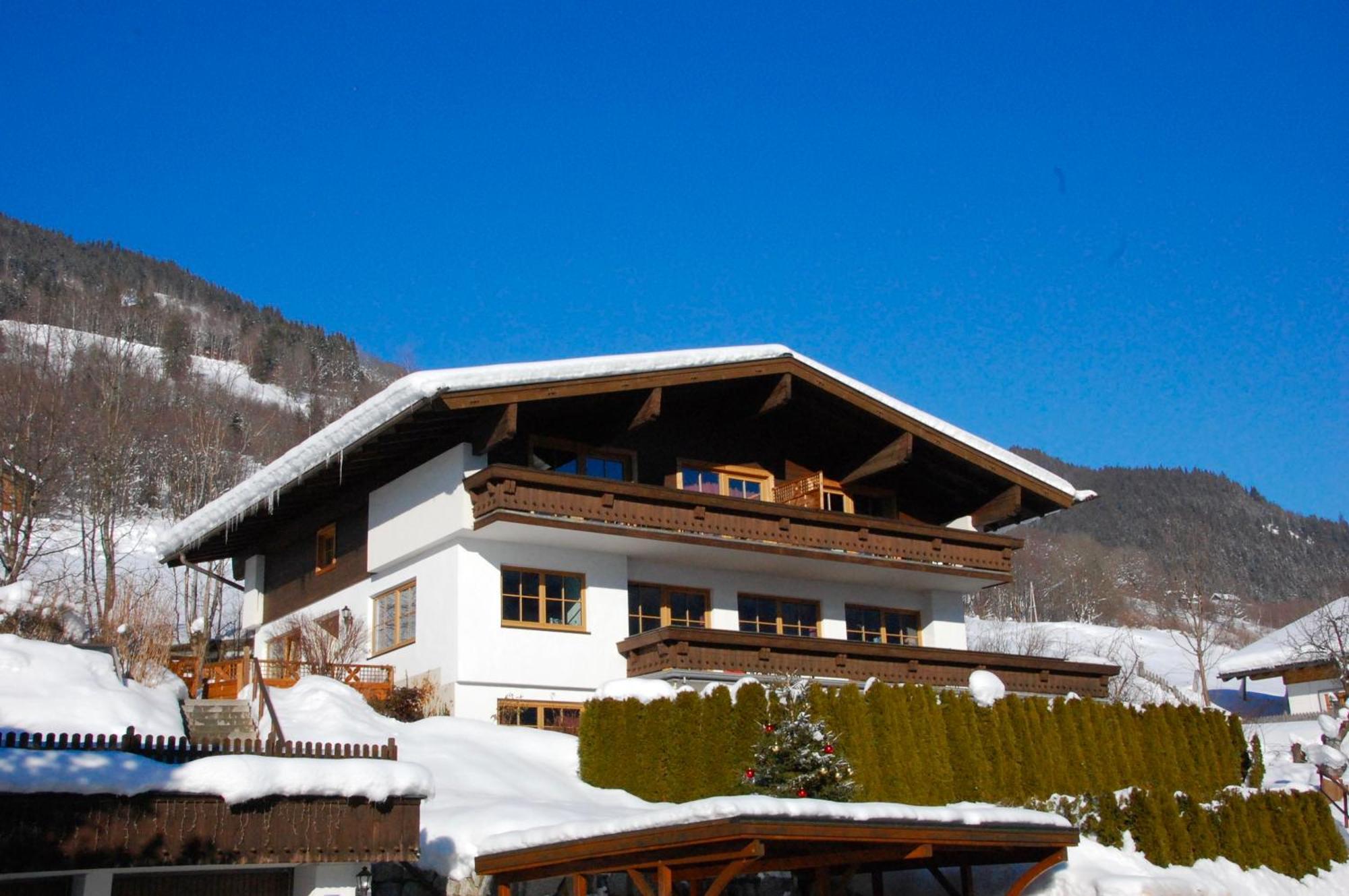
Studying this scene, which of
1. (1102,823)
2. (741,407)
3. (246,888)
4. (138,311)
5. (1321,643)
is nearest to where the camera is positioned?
(246,888)

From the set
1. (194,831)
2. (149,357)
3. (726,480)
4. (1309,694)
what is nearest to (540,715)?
(726,480)

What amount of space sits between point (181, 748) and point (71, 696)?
27.5ft

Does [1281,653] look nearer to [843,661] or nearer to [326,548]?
[843,661]

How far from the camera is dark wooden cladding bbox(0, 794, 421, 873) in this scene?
10.3 meters

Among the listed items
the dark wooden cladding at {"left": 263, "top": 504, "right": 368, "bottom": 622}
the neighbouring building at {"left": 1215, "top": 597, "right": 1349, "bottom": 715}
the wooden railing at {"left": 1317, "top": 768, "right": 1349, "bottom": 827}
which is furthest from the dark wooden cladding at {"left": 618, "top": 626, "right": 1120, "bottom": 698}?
the neighbouring building at {"left": 1215, "top": 597, "right": 1349, "bottom": 715}

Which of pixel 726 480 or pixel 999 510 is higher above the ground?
pixel 726 480

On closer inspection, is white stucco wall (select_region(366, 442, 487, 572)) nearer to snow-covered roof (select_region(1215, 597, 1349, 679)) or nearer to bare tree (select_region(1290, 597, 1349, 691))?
bare tree (select_region(1290, 597, 1349, 691))

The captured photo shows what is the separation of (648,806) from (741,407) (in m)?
11.4

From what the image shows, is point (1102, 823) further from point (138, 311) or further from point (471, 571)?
point (138, 311)

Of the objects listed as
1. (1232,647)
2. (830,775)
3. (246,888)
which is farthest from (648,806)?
(1232,647)

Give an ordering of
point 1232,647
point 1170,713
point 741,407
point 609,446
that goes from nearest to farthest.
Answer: point 1170,713 < point 609,446 < point 741,407 < point 1232,647

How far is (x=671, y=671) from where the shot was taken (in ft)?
74.6

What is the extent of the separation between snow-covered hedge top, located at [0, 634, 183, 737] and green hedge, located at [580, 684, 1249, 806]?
19.7ft

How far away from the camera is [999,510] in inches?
1184
